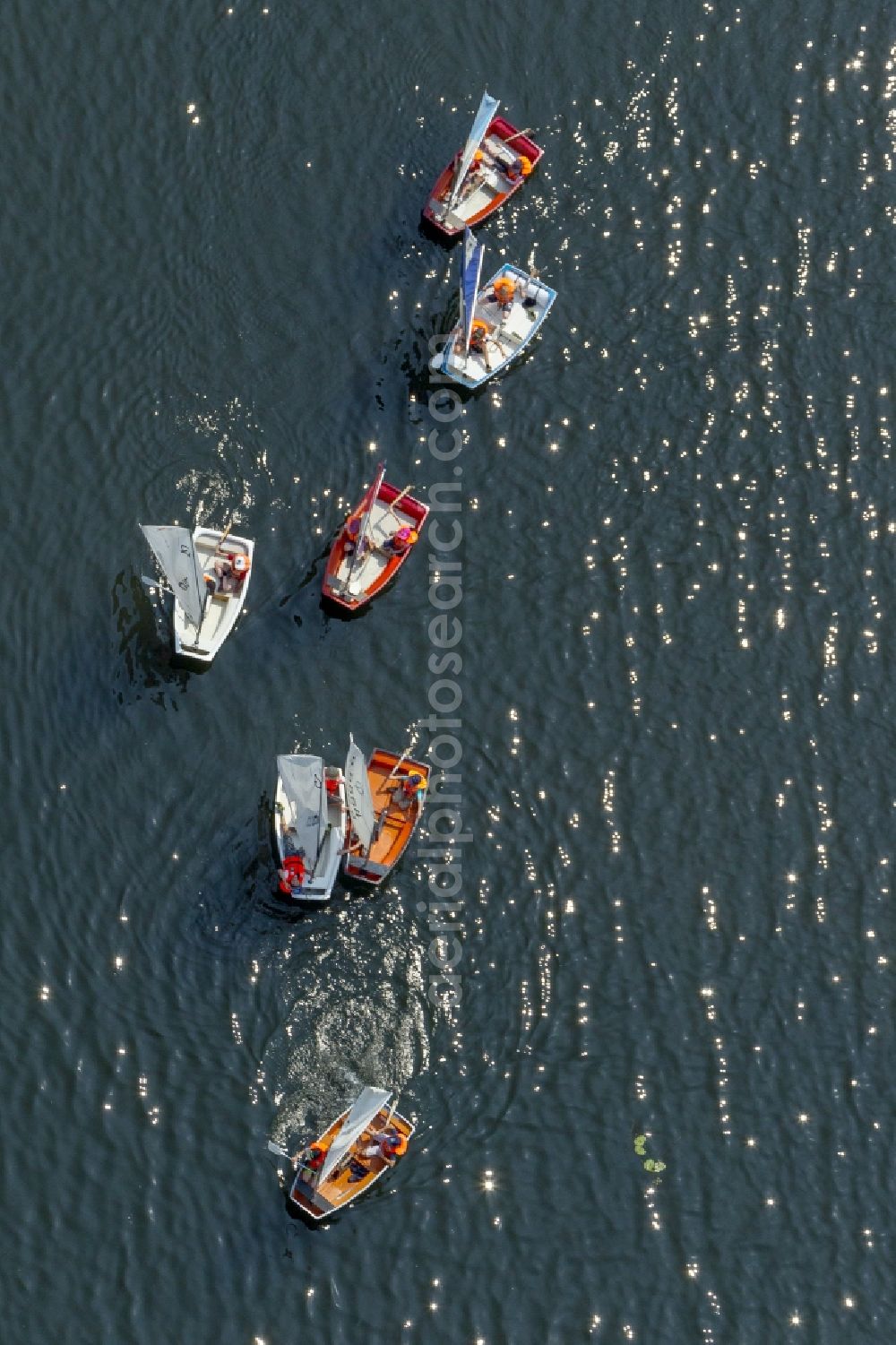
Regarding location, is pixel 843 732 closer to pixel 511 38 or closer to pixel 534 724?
pixel 534 724

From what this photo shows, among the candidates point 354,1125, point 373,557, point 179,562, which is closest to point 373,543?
point 373,557

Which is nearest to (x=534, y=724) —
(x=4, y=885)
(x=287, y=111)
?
(x=4, y=885)

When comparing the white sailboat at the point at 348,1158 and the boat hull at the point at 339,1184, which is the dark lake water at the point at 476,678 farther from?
the white sailboat at the point at 348,1158

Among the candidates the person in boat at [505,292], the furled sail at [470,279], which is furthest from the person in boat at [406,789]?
the person in boat at [505,292]

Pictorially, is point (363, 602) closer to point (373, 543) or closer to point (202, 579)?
point (373, 543)

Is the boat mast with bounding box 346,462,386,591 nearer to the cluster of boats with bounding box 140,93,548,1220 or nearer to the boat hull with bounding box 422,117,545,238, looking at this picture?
the cluster of boats with bounding box 140,93,548,1220

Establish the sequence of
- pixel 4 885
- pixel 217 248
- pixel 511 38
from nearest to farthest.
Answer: pixel 4 885, pixel 217 248, pixel 511 38
